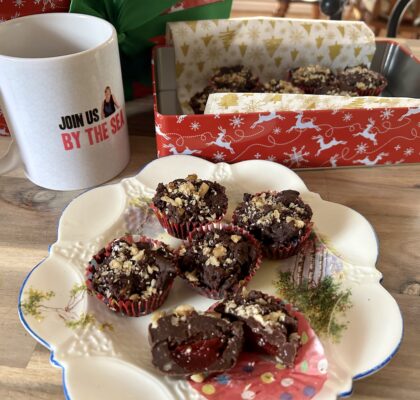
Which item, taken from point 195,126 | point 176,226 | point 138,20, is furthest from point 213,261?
point 138,20

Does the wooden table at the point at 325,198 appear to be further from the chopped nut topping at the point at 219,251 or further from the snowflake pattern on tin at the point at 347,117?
the chopped nut topping at the point at 219,251

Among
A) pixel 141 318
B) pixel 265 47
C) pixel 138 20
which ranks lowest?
pixel 141 318

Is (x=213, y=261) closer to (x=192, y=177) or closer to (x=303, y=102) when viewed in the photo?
(x=192, y=177)

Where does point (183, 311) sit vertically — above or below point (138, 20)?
below

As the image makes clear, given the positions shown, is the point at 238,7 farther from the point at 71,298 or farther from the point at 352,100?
the point at 71,298

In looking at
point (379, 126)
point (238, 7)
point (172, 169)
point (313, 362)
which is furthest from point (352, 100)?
point (238, 7)

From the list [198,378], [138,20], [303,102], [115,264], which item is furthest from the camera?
[138,20]
